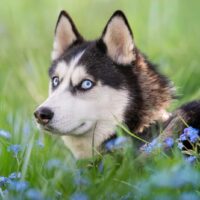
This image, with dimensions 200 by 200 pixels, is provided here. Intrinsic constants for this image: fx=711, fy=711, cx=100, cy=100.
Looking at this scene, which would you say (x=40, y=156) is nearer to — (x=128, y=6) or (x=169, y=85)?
(x=169, y=85)

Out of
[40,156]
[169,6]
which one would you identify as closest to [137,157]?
[40,156]

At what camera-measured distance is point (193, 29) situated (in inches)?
308

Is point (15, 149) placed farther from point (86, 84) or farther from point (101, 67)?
point (101, 67)

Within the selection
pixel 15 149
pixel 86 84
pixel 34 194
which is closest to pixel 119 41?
pixel 86 84

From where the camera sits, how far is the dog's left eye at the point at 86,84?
4.62 metres

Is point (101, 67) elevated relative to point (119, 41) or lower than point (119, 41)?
lower

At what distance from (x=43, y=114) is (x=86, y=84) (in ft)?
1.42

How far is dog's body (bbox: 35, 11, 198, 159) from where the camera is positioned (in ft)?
14.6

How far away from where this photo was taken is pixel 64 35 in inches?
204

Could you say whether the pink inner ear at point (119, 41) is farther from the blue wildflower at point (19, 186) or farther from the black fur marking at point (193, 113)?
the blue wildflower at point (19, 186)

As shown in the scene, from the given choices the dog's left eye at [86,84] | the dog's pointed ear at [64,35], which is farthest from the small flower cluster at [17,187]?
the dog's pointed ear at [64,35]

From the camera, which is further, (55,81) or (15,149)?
(55,81)

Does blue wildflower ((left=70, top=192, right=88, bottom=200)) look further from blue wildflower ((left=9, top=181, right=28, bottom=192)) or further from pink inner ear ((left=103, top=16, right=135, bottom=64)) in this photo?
pink inner ear ((left=103, top=16, right=135, bottom=64))

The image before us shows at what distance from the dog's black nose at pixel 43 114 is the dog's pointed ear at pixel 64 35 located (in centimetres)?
92
